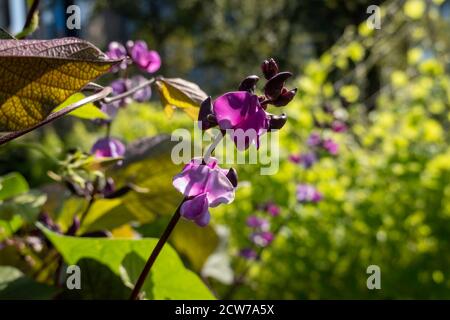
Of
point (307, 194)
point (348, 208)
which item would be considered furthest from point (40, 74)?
point (348, 208)

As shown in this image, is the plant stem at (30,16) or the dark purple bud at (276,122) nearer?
the dark purple bud at (276,122)

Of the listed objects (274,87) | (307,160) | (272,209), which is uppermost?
(307,160)

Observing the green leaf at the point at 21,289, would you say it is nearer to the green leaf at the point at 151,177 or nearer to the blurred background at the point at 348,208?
the green leaf at the point at 151,177

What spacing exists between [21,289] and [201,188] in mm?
287

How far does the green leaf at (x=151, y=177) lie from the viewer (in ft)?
2.53

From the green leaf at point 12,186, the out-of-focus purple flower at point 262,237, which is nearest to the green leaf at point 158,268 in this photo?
the green leaf at point 12,186

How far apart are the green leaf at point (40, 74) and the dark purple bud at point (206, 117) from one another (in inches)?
2.7

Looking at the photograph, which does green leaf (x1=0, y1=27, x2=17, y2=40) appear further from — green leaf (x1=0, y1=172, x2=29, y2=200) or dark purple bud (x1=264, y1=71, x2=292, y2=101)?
green leaf (x1=0, y1=172, x2=29, y2=200)

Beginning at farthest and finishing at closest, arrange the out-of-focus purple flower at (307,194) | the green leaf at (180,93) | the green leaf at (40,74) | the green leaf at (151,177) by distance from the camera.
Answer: the out-of-focus purple flower at (307,194)
the green leaf at (151,177)
the green leaf at (180,93)
the green leaf at (40,74)

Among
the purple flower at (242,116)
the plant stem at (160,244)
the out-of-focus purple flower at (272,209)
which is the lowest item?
the plant stem at (160,244)

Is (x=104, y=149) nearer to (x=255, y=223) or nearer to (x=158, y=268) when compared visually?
(x=158, y=268)

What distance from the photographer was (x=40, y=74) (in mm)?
394

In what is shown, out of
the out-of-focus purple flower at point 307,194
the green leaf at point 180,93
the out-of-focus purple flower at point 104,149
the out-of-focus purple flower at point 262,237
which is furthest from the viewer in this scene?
the out-of-focus purple flower at point 307,194
